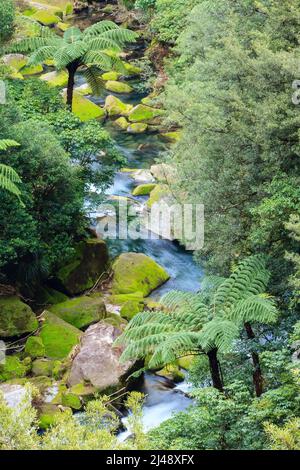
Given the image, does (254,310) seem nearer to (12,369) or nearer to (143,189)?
(12,369)

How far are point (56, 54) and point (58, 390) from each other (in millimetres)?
8912

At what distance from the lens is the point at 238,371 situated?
7512 millimetres

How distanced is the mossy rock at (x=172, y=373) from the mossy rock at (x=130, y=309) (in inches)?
58.6

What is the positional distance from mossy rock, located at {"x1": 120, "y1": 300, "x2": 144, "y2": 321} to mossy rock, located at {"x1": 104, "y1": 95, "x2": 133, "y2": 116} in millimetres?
10711

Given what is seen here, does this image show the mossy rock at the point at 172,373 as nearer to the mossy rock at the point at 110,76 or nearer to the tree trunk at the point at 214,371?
the tree trunk at the point at 214,371

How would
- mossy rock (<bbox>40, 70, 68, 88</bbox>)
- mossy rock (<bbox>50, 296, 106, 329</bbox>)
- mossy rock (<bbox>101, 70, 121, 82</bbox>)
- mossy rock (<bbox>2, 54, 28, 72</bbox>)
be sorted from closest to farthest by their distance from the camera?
mossy rock (<bbox>50, 296, 106, 329</bbox>) < mossy rock (<bbox>40, 70, 68, 88</bbox>) < mossy rock (<bbox>2, 54, 28, 72</bbox>) < mossy rock (<bbox>101, 70, 121, 82</bbox>)

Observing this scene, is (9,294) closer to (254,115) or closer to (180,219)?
(180,219)

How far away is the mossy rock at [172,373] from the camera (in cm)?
966

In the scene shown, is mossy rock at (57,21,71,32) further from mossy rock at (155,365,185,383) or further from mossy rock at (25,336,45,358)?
mossy rock at (155,365,185,383)

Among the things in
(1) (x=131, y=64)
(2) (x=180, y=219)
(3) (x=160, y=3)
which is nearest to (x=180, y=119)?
(2) (x=180, y=219)

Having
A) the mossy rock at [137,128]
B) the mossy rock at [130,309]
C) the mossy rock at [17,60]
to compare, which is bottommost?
the mossy rock at [130,309]

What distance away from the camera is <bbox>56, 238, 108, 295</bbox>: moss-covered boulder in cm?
1191

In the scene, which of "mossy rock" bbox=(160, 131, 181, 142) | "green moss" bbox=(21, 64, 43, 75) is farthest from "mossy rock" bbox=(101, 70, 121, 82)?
"mossy rock" bbox=(160, 131, 181, 142)

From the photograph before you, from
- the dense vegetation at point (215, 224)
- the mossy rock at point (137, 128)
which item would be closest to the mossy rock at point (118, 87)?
the mossy rock at point (137, 128)
